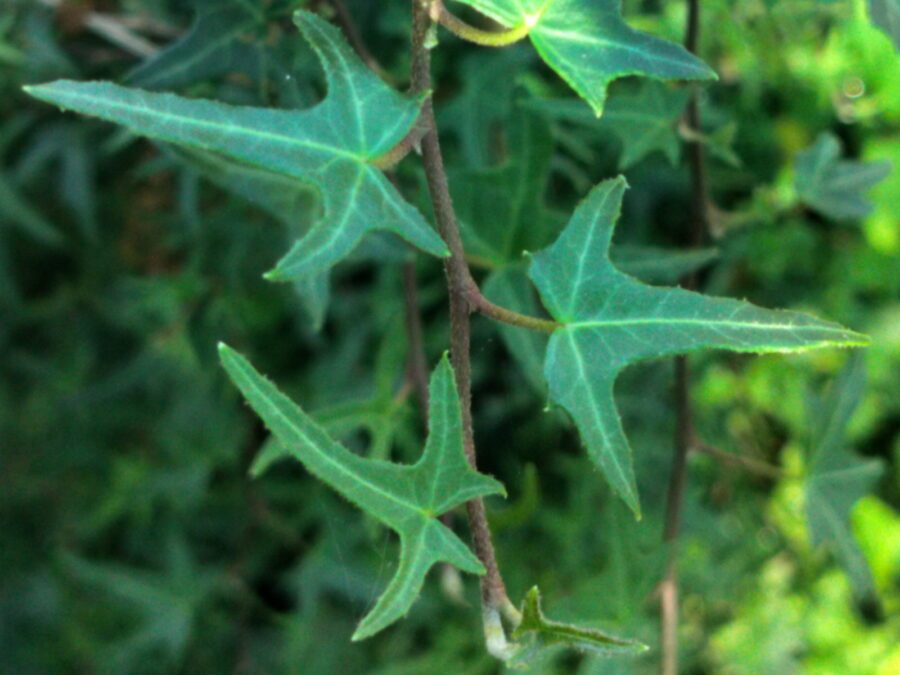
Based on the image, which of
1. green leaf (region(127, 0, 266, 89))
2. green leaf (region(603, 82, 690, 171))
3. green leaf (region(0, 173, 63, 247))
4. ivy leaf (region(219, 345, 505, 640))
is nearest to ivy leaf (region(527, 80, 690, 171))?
green leaf (region(603, 82, 690, 171))

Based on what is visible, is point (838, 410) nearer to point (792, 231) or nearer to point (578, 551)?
point (578, 551)

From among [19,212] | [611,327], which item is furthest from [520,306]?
[19,212]

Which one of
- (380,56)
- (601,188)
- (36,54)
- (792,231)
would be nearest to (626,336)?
(601,188)

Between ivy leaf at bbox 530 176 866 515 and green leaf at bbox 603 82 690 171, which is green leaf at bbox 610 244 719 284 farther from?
ivy leaf at bbox 530 176 866 515

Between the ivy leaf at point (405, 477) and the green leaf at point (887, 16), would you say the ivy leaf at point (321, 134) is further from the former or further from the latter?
the green leaf at point (887, 16)

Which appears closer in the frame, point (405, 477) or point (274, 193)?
point (405, 477)

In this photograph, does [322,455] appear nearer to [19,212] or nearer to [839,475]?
[839,475]

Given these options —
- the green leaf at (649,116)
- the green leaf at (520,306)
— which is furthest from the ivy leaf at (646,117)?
the green leaf at (520,306)
